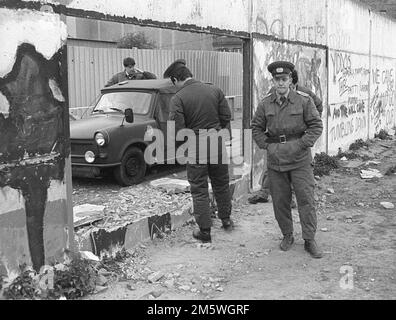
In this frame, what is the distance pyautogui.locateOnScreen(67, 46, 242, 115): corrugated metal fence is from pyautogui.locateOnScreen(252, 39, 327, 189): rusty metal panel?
5.61m

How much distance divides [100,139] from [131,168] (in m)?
0.69

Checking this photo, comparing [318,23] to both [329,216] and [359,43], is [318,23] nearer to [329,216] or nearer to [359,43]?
[359,43]

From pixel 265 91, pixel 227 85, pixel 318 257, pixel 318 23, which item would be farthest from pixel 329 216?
pixel 227 85

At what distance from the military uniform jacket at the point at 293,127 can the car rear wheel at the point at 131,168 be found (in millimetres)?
2886

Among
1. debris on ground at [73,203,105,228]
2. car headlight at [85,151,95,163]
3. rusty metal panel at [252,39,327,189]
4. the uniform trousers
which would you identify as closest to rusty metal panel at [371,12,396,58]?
rusty metal panel at [252,39,327,189]

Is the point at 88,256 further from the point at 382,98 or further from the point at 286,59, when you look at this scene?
the point at 382,98

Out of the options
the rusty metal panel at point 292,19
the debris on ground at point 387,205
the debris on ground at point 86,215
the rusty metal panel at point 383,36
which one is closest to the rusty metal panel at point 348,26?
the rusty metal panel at point 292,19

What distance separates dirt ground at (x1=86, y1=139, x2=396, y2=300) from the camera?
14.5 feet

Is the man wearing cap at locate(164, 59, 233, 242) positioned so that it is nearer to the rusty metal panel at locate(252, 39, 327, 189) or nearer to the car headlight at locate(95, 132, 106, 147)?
the car headlight at locate(95, 132, 106, 147)

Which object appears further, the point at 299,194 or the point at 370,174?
the point at 370,174

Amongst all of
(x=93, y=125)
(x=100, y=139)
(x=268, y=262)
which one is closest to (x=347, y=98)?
(x=93, y=125)

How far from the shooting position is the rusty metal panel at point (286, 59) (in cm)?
792

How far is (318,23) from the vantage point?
1033 cm

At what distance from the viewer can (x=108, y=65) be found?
16.1 metres
